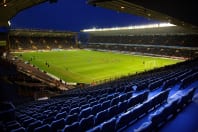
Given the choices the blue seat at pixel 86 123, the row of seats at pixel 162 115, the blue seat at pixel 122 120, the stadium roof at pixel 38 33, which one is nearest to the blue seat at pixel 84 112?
the blue seat at pixel 86 123

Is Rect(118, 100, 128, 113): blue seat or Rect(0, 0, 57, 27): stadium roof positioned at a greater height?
Rect(0, 0, 57, 27): stadium roof

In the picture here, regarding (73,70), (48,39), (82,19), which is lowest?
(73,70)

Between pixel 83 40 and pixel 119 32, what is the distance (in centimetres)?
3418

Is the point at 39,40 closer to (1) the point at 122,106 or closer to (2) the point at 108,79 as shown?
(2) the point at 108,79

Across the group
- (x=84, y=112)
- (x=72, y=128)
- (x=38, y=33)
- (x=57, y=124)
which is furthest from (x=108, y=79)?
(x=38, y=33)

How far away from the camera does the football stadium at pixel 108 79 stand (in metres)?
6.63

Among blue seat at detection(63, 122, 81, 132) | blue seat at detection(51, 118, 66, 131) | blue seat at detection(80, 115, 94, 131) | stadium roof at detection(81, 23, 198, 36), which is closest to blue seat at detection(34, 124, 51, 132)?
blue seat at detection(51, 118, 66, 131)

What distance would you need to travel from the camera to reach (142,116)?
23.7 feet

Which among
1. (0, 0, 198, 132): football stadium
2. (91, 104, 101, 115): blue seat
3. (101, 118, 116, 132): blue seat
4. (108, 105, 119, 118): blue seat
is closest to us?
(101, 118, 116, 132): blue seat

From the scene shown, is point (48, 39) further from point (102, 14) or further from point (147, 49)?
point (102, 14)

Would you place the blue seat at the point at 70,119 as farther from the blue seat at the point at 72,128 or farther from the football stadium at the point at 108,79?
the blue seat at the point at 72,128

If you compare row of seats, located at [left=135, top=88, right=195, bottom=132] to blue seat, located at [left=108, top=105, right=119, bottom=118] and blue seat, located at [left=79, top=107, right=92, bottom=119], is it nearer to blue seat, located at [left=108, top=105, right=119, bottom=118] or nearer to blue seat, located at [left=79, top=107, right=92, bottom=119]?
blue seat, located at [left=108, top=105, right=119, bottom=118]

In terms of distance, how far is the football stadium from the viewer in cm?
663

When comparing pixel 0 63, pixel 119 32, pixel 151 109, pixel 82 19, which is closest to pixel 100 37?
pixel 119 32
